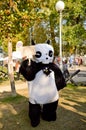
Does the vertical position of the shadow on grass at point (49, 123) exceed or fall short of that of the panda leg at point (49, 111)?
it falls short

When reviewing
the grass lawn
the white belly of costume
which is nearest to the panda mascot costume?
the white belly of costume

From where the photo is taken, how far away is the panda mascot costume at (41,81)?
8086mm

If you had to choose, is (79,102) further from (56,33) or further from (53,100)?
(56,33)

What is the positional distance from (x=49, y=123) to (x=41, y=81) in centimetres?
101

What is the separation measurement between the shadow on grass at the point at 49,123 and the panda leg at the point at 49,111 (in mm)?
129

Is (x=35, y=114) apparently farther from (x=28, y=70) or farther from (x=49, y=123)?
(x=28, y=70)

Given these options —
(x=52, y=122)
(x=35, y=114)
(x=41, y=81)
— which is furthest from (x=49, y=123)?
(x=41, y=81)

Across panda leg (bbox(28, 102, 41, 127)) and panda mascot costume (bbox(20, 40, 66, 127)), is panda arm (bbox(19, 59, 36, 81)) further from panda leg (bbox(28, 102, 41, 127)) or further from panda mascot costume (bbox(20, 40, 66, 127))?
panda leg (bbox(28, 102, 41, 127))

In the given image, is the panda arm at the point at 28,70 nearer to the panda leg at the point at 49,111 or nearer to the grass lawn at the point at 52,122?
the panda leg at the point at 49,111

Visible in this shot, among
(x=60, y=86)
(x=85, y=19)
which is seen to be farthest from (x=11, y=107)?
(x=85, y=19)

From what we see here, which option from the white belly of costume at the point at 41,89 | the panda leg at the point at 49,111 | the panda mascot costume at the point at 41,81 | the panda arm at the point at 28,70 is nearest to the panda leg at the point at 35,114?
the panda mascot costume at the point at 41,81

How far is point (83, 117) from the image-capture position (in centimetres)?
869

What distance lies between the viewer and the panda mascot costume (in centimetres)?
809

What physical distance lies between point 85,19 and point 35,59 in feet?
98.4
